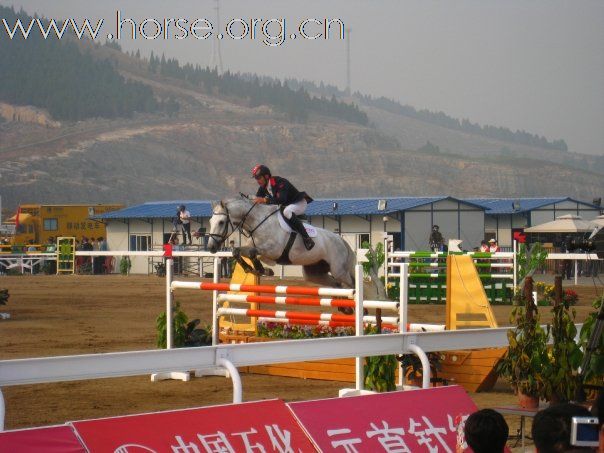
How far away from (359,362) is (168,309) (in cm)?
329

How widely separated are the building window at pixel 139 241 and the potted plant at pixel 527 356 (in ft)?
128

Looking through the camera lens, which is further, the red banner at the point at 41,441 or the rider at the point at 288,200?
the rider at the point at 288,200

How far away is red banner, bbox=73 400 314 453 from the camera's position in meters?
5.09

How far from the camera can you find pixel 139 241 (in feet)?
150

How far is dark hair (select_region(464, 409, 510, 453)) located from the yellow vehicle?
47978 mm

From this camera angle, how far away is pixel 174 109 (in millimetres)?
153500

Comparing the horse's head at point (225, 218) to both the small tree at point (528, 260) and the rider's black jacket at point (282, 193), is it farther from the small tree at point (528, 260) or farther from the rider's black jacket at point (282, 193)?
the small tree at point (528, 260)

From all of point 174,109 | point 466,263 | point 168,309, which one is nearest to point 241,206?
point 168,309

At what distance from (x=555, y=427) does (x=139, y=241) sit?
43158 mm

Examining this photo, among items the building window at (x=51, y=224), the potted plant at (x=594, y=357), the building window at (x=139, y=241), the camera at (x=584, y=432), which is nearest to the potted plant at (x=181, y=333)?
the potted plant at (x=594, y=357)

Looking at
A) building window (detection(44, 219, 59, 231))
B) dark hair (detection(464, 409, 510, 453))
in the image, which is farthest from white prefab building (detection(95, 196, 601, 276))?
dark hair (detection(464, 409, 510, 453))

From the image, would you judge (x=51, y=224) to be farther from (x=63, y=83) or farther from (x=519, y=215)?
(x=63, y=83)

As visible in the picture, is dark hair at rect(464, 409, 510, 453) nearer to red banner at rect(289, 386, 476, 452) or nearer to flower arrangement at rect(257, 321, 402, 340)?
red banner at rect(289, 386, 476, 452)

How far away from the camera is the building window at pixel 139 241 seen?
4562cm
